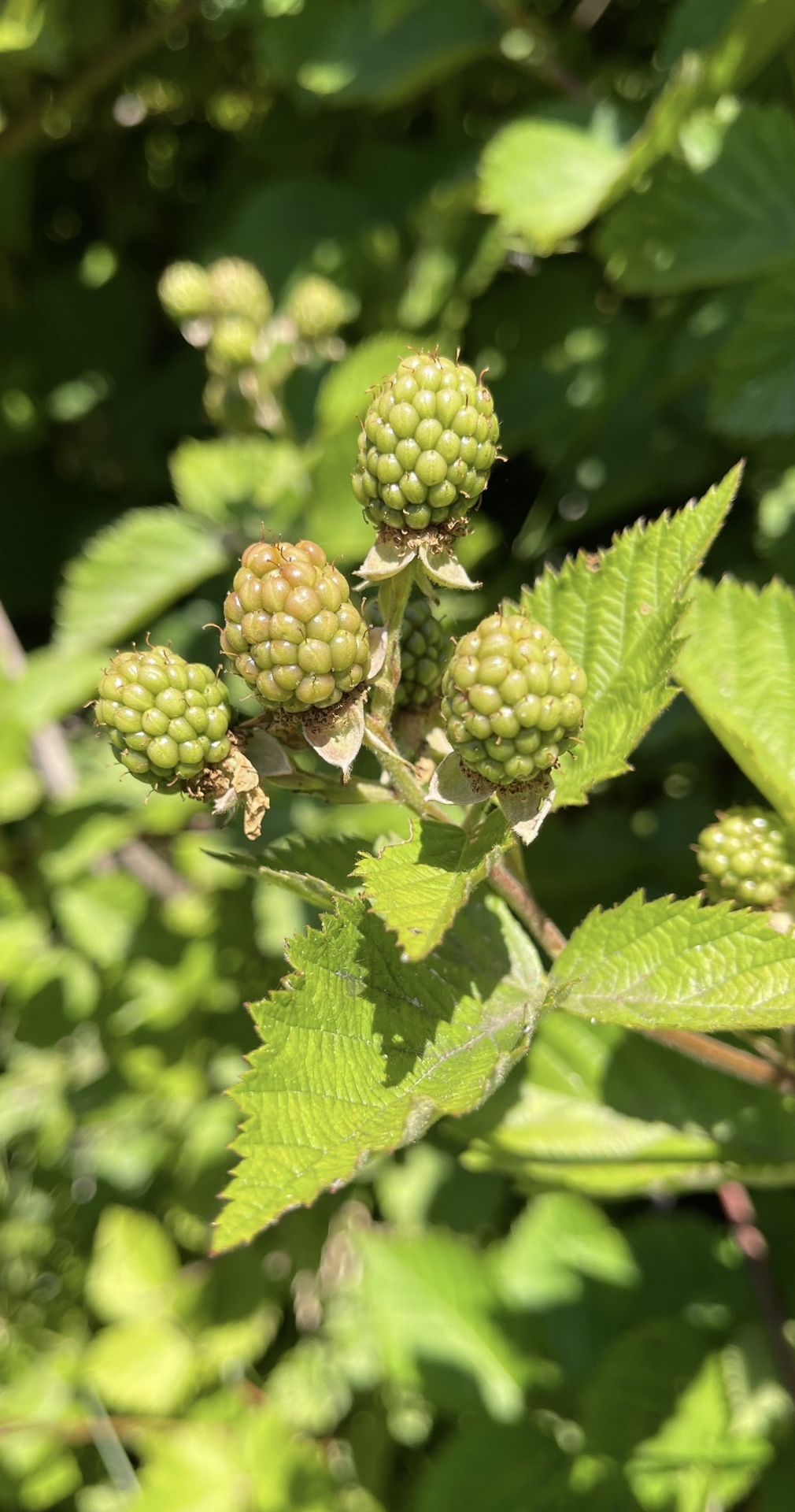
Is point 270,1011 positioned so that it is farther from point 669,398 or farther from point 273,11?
point 273,11

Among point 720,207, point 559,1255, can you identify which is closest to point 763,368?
point 720,207

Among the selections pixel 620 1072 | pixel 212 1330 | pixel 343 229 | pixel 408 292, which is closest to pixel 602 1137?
pixel 620 1072

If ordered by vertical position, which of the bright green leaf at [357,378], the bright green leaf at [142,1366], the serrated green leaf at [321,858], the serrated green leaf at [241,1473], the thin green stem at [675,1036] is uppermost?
the bright green leaf at [357,378]

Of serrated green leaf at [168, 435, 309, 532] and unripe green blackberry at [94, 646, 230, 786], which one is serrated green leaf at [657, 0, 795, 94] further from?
unripe green blackberry at [94, 646, 230, 786]

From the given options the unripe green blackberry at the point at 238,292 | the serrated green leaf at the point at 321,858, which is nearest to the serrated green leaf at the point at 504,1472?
the serrated green leaf at the point at 321,858

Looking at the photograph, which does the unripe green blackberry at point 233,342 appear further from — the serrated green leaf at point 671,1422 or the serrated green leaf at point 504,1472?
the serrated green leaf at point 504,1472

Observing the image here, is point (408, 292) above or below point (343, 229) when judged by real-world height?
below
